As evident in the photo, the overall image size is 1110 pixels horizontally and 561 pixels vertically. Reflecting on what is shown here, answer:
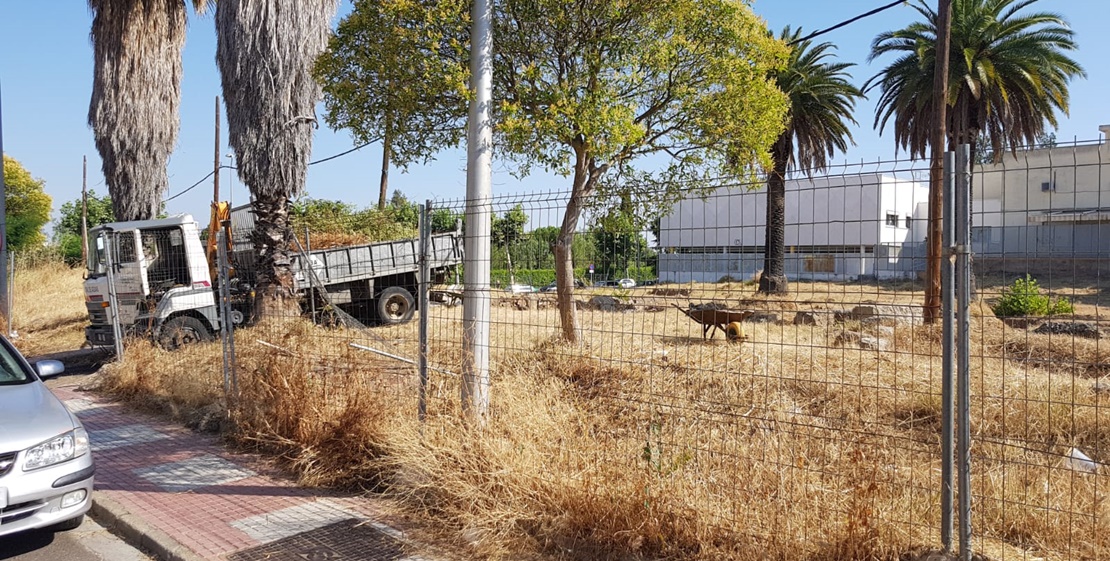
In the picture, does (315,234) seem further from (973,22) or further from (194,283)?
(973,22)

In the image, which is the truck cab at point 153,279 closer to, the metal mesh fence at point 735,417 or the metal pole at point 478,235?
the metal mesh fence at point 735,417

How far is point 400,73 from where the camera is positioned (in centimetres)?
897

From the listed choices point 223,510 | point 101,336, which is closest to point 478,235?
point 223,510

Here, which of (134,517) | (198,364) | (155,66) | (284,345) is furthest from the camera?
(155,66)

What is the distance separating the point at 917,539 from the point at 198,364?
27.2ft

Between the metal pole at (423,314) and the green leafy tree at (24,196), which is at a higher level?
the green leafy tree at (24,196)

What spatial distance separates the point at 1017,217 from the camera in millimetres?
4641

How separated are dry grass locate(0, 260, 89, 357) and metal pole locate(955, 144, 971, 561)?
15989mm

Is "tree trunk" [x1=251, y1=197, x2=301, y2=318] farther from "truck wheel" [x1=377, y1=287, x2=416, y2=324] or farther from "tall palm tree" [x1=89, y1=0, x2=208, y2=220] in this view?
"tall palm tree" [x1=89, y1=0, x2=208, y2=220]

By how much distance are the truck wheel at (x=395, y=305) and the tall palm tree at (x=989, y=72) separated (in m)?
15.0

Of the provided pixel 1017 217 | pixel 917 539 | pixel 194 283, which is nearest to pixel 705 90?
pixel 1017 217

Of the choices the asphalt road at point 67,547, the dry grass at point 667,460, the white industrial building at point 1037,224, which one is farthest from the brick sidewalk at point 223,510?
the white industrial building at point 1037,224

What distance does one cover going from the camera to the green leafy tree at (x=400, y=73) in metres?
8.62

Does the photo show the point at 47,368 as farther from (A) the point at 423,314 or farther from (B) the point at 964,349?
(B) the point at 964,349
